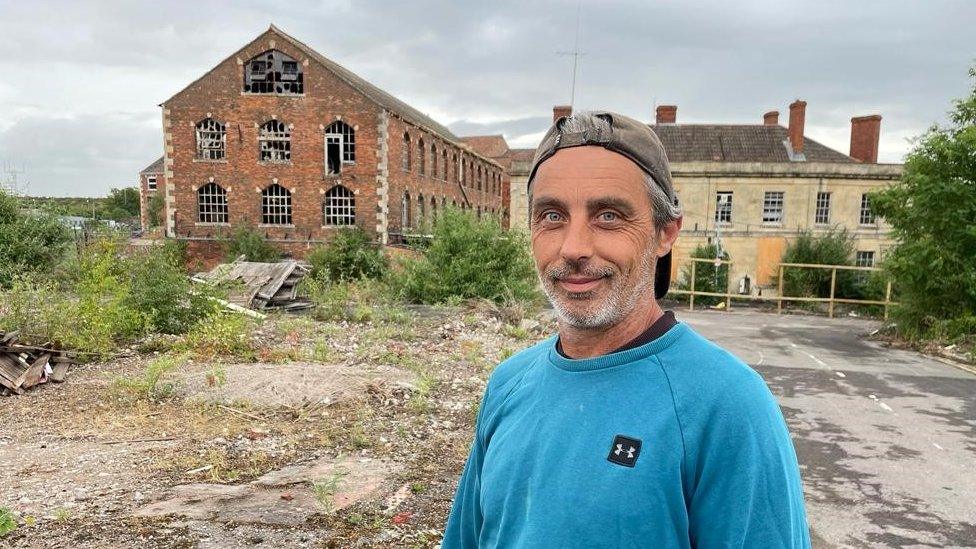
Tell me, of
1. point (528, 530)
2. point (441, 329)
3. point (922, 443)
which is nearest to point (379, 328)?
point (441, 329)

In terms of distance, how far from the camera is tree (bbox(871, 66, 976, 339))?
13.5 metres

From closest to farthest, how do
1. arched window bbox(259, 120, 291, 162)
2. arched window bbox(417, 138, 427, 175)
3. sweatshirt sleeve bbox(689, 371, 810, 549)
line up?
sweatshirt sleeve bbox(689, 371, 810, 549) < arched window bbox(259, 120, 291, 162) < arched window bbox(417, 138, 427, 175)

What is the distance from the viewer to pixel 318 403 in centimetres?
743

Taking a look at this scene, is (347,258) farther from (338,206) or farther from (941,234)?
(941,234)

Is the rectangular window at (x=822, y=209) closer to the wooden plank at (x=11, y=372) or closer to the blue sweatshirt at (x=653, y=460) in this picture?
the wooden plank at (x=11, y=372)

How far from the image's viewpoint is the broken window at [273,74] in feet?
86.6

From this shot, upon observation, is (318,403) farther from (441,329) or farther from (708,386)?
(708,386)

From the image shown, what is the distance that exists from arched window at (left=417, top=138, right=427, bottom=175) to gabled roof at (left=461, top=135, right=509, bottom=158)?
99.8 ft

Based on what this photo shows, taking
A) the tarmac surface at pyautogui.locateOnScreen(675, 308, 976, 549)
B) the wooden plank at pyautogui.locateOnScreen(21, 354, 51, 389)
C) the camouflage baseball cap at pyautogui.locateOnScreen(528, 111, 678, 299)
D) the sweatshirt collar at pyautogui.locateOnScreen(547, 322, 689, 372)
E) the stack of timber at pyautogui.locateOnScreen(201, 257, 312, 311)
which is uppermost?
the camouflage baseball cap at pyautogui.locateOnScreen(528, 111, 678, 299)

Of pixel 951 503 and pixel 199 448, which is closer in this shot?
pixel 951 503

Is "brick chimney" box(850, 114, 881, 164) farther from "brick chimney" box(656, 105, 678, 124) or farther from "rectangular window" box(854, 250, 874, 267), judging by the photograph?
"brick chimney" box(656, 105, 678, 124)

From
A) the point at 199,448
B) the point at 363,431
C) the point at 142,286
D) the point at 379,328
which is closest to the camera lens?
the point at 199,448

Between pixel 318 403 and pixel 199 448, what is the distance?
1.67 m

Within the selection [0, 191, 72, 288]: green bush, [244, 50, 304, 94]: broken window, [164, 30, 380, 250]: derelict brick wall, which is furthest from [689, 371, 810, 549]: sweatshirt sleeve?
[244, 50, 304, 94]: broken window
